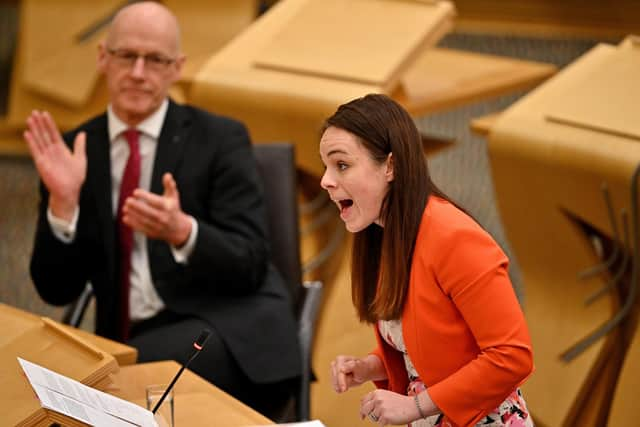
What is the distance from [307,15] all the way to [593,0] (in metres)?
2.41

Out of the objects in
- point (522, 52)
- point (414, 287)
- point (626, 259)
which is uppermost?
point (414, 287)

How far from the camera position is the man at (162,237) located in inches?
96.5

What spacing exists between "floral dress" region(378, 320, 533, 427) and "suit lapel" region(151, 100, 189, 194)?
102 centimetres

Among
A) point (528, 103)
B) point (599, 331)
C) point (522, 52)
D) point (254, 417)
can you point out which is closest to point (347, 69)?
point (528, 103)

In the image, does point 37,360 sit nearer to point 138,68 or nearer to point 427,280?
point 427,280

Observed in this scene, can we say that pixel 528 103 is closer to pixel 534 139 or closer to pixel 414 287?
pixel 534 139

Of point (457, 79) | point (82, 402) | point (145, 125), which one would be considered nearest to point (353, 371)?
point (82, 402)

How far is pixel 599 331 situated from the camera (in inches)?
108

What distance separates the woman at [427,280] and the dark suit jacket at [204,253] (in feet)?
2.91

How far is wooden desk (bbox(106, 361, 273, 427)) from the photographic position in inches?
67.3

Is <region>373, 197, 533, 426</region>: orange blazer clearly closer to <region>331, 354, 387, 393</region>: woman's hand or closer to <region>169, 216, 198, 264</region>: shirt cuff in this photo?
<region>331, 354, 387, 393</region>: woman's hand

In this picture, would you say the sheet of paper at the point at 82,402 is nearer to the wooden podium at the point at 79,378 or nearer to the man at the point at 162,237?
the wooden podium at the point at 79,378

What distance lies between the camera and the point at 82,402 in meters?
1.61

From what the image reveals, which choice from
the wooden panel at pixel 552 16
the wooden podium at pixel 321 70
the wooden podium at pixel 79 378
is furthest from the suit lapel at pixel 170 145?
the wooden panel at pixel 552 16
